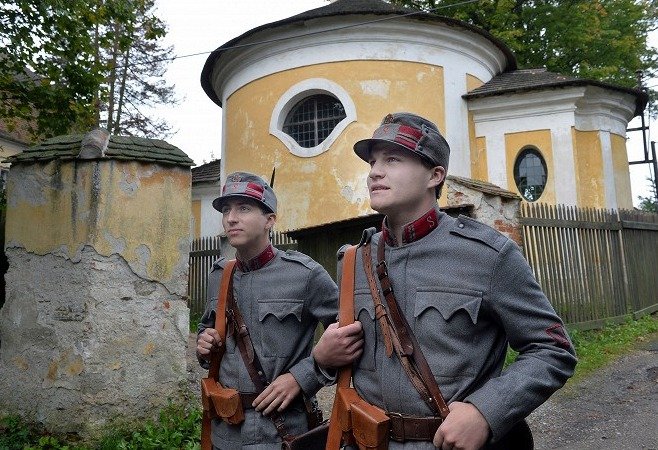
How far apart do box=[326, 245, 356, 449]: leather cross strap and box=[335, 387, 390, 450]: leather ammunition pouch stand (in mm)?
23

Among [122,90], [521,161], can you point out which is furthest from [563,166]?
[122,90]

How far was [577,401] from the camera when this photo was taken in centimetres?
619

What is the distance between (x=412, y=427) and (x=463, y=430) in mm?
220

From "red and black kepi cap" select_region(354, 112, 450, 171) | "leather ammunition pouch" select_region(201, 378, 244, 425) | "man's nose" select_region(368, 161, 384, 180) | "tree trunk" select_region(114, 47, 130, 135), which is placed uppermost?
"tree trunk" select_region(114, 47, 130, 135)

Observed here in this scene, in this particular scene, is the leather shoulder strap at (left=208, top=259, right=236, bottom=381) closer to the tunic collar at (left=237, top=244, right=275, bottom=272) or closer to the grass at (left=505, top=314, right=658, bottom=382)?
the tunic collar at (left=237, top=244, right=275, bottom=272)

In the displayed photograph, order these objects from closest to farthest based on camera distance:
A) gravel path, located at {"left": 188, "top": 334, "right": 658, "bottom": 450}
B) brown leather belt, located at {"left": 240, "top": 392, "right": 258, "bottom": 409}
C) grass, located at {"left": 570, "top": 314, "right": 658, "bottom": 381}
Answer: brown leather belt, located at {"left": 240, "top": 392, "right": 258, "bottom": 409} < gravel path, located at {"left": 188, "top": 334, "right": 658, "bottom": 450} < grass, located at {"left": 570, "top": 314, "right": 658, "bottom": 381}

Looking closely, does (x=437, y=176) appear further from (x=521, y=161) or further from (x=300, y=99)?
(x=521, y=161)

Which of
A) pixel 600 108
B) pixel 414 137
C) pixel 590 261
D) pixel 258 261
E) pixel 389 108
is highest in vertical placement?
pixel 600 108

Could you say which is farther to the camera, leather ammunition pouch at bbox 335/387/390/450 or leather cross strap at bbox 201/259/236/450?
leather cross strap at bbox 201/259/236/450

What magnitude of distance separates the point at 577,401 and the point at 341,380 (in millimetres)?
4937

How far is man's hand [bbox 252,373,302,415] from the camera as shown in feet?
9.12

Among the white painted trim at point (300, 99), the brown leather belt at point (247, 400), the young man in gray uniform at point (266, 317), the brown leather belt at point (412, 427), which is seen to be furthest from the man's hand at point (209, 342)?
the white painted trim at point (300, 99)

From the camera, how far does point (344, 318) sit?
2.22 meters

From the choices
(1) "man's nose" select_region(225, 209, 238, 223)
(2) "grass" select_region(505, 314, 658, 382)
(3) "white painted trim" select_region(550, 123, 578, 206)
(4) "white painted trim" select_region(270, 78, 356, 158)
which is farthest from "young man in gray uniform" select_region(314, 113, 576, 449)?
(3) "white painted trim" select_region(550, 123, 578, 206)
